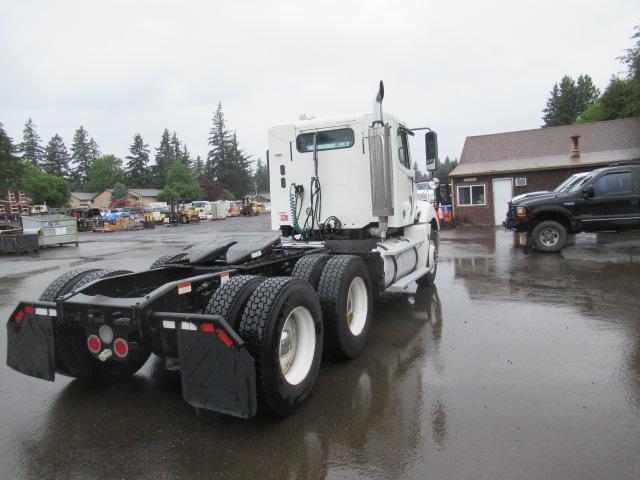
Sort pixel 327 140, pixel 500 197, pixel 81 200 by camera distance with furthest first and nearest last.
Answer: pixel 81 200
pixel 500 197
pixel 327 140

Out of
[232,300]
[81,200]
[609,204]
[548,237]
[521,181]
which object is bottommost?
[548,237]

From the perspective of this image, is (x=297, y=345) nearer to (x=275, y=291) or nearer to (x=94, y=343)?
(x=275, y=291)

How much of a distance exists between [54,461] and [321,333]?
217cm

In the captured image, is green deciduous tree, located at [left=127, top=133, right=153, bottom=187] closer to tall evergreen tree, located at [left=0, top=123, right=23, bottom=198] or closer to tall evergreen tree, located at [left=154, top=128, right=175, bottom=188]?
tall evergreen tree, located at [left=154, top=128, right=175, bottom=188]

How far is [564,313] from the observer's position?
6.37 meters

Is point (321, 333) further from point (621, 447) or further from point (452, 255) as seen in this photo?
point (452, 255)

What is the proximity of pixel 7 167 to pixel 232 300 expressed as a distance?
54.6 m

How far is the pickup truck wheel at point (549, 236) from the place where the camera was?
40.1 feet

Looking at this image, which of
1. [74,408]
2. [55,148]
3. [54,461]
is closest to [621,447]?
[54,461]

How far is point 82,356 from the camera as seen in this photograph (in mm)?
4219

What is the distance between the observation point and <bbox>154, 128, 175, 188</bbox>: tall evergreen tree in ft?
299

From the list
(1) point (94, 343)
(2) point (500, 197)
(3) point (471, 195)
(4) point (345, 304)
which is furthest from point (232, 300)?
(3) point (471, 195)

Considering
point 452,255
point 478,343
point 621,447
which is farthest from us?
point 452,255

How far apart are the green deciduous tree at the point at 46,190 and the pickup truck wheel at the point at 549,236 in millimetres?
64854
